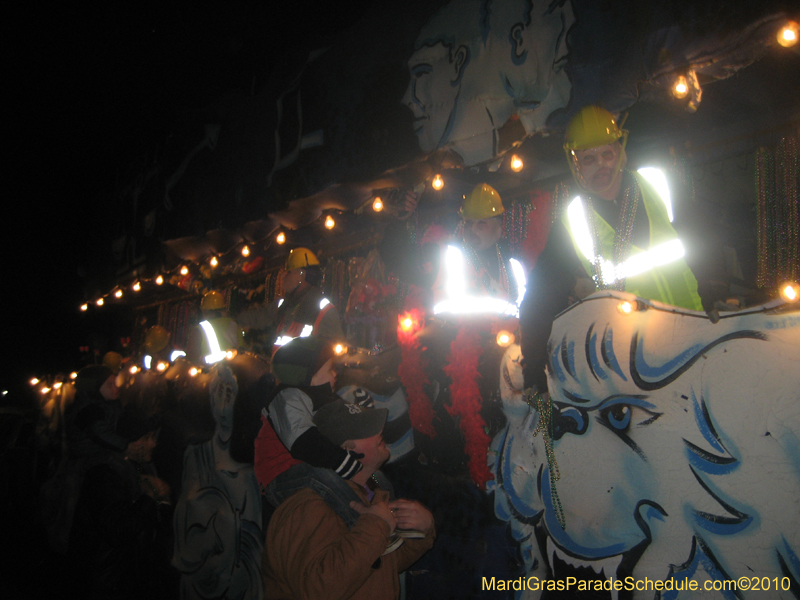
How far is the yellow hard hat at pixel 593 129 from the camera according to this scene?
2637 mm

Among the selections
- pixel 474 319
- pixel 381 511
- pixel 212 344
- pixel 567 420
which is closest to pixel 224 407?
pixel 212 344

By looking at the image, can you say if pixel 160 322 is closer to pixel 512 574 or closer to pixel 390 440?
pixel 390 440

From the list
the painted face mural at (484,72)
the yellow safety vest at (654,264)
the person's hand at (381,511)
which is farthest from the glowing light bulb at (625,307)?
the person's hand at (381,511)

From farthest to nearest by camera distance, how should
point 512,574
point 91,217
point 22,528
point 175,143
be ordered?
point 91,217
point 175,143
point 22,528
point 512,574

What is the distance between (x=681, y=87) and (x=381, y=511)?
273 cm

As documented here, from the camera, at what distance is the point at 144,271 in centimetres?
838

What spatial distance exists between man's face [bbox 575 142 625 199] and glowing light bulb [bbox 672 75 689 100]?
37 cm

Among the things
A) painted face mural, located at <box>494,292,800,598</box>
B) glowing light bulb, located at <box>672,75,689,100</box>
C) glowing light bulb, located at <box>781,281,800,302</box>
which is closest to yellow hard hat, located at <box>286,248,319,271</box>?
painted face mural, located at <box>494,292,800,598</box>

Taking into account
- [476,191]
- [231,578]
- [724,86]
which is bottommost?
[231,578]

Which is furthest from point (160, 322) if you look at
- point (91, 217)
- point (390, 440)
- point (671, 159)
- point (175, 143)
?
point (671, 159)

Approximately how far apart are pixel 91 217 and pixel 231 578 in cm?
1070

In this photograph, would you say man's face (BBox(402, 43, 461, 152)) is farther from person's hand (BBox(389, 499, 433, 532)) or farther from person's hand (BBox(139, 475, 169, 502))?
person's hand (BBox(139, 475, 169, 502))

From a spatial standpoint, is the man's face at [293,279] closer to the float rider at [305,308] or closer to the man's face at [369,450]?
the float rider at [305,308]

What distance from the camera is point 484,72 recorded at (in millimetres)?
3461
